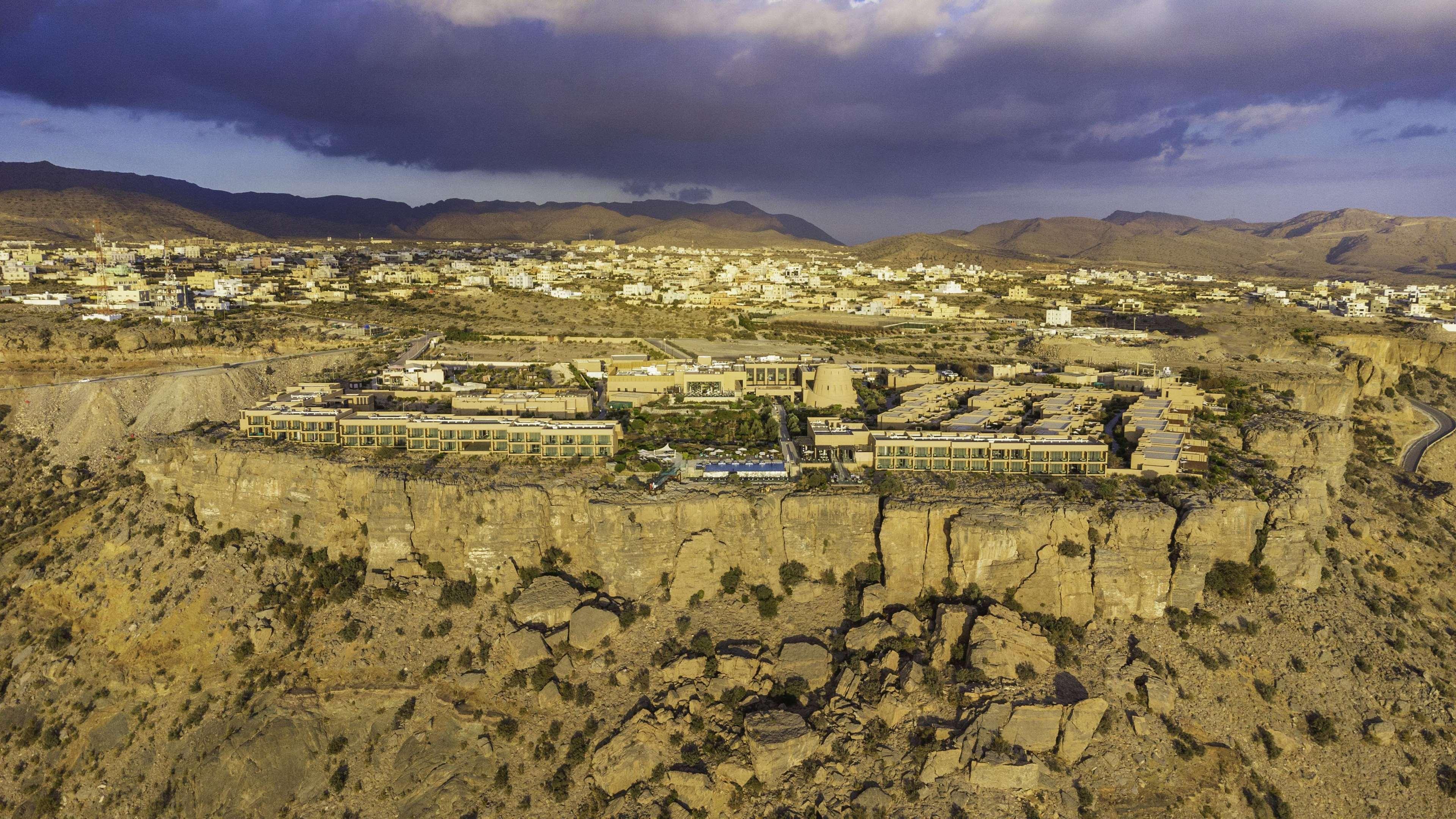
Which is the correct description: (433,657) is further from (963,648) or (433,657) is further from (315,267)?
(315,267)

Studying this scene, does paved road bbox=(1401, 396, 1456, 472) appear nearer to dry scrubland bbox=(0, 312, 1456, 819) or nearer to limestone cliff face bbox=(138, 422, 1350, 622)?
dry scrubland bbox=(0, 312, 1456, 819)

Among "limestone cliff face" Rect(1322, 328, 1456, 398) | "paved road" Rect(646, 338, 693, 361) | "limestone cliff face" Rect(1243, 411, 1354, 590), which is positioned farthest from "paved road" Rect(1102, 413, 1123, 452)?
"limestone cliff face" Rect(1322, 328, 1456, 398)

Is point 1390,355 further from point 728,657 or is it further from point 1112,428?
point 728,657

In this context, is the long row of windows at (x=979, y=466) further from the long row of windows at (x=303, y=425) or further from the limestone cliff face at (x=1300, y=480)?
the long row of windows at (x=303, y=425)

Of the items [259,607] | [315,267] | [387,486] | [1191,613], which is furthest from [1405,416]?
[315,267]

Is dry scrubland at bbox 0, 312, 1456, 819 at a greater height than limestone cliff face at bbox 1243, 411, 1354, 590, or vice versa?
limestone cliff face at bbox 1243, 411, 1354, 590

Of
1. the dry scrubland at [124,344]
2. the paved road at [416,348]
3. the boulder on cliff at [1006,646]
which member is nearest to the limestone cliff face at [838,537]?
the boulder on cliff at [1006,646]
